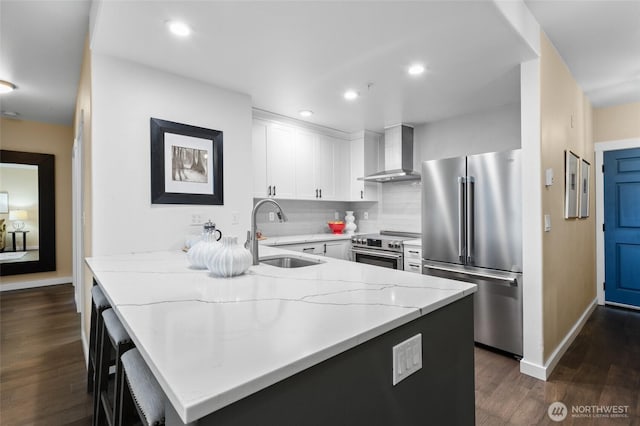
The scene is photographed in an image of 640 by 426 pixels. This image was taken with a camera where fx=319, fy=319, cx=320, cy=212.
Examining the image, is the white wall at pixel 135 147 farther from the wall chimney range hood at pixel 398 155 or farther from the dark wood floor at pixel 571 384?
the dark wood floor at pixel 571 384

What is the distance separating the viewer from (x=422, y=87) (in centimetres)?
295

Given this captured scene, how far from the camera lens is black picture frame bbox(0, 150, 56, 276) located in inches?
192

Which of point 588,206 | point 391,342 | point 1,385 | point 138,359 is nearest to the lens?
point 391,342

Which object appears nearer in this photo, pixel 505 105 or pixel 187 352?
pixel 187 352

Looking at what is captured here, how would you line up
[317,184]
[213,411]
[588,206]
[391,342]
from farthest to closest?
[317,184] → [588,206] → [391,342] → [213,411]

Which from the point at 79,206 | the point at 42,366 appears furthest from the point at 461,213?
the point at 79,206

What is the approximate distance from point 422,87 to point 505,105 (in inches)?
49.6

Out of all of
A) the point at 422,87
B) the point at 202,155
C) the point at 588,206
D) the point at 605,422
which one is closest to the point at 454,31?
the point at 422,87

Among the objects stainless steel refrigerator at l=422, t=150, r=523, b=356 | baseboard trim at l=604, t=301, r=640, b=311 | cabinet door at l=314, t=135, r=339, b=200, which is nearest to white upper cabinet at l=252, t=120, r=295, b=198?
cabinet door at l=314, t=135, r=339, b=200

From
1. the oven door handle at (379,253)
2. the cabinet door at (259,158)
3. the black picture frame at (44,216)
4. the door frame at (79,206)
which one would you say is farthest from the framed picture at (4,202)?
the oven door handle at (379,253)

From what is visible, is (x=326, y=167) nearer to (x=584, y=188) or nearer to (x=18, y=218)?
Result: (x=584, y=188)

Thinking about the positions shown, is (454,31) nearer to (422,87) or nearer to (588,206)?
(422,87)

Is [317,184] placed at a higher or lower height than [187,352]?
A: higher

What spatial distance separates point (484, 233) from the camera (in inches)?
105
